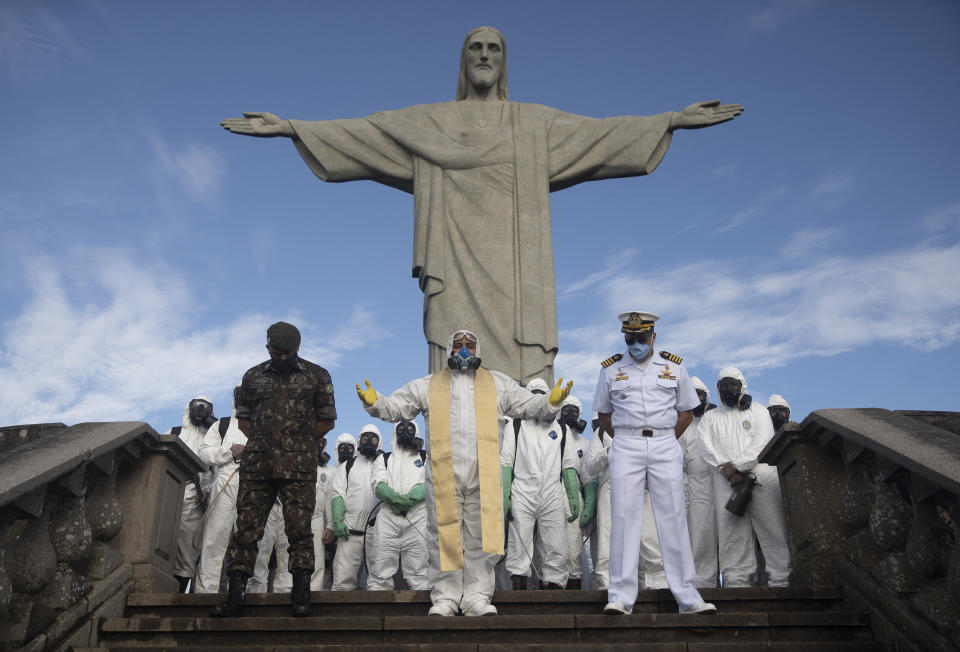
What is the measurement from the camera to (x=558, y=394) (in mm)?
6609

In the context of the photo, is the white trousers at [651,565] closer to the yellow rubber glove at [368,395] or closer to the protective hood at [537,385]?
the protective hood at [537,385]

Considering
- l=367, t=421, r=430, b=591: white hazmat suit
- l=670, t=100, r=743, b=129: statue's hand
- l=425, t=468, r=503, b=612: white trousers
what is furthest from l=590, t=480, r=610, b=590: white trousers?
l=670, t=100, r=743, b=129: statue's hand

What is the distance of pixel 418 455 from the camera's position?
1066 cm

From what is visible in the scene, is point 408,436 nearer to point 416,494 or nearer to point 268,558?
point 416,494

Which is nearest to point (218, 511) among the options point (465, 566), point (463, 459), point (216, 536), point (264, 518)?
point (216, 536)

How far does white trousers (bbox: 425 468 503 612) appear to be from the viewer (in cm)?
622

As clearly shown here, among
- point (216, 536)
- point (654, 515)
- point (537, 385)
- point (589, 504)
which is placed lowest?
point (654, 515)

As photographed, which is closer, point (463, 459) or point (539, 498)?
point (463, 459)

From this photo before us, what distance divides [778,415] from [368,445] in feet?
15.0

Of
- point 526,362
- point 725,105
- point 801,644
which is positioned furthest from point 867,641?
point 725,105

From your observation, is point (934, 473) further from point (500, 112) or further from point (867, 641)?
point (500, 112)

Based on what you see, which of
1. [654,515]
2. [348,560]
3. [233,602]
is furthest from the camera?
[348,560]

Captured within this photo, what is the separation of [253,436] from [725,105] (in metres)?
7.25

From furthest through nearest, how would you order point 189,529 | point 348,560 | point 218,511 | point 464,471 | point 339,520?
1. point 348,560
2. point 339,520
3. point 189,529
4. point 218,511
5. point 464,471
